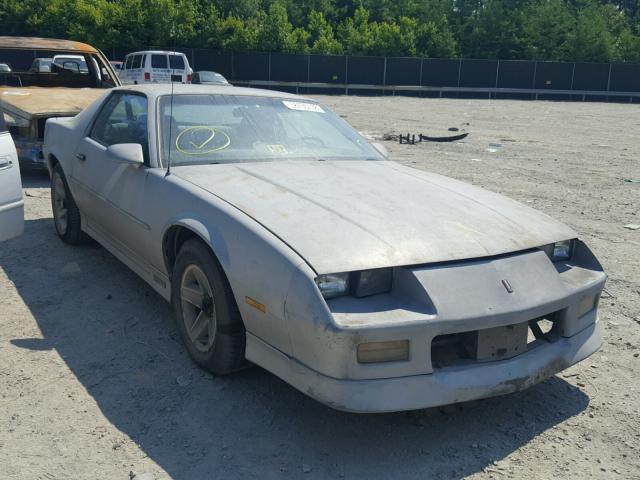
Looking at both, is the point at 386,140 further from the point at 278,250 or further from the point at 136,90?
the point at 278,250

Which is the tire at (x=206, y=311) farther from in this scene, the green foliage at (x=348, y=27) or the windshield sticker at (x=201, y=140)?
the green foliage at (x=348, y=27)

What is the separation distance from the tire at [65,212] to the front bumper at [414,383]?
9.34 feet

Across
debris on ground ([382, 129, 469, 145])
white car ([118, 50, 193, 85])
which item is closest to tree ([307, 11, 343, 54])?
white car ([118, 50, 193, 85])

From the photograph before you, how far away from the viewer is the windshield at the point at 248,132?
159 inches

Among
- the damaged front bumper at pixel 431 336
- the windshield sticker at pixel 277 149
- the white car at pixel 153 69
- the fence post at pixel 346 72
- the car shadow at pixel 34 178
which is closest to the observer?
the damaged front bumper at pixel 431 336

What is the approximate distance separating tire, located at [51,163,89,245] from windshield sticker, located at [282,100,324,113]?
73.8 inches

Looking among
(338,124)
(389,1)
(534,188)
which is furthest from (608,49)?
(338,124)

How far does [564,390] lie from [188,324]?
196cm

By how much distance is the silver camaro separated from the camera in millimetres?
2645

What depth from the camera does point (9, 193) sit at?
4059mm

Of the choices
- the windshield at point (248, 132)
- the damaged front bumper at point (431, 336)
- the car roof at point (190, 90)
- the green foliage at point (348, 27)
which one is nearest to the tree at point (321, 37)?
the green foliage at point (348, 27)

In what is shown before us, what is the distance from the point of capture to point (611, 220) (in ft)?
22.8

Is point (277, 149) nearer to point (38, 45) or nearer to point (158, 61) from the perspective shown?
point (38, 45)

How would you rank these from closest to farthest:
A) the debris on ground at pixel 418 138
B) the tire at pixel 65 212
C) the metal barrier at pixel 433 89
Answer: the tire at pixel 65 212 < the debris on ground at pixel 418 138 < the metal barrier at pixel 433 89
